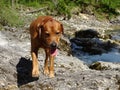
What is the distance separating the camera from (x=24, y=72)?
10.5m

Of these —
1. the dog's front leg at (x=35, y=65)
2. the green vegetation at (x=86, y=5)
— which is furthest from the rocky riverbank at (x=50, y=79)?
the green vegetation at (x=86, y=5)

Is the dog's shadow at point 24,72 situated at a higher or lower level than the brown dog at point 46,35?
lower

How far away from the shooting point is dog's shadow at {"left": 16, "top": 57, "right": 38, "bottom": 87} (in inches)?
397

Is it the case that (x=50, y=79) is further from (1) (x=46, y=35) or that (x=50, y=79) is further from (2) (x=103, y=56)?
(2) (x=103, y=56)

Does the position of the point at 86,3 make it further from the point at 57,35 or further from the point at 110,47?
the point at 57,35

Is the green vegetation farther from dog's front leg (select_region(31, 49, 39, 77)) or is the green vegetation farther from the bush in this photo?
dog's front leg (select_region(31, 49, 39, 77))

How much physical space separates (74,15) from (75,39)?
18096 mm

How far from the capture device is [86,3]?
52.2 meters

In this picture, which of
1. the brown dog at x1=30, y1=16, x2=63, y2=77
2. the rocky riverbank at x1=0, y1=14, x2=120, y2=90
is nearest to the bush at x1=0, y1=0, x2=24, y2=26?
the rocky riverbank at x1=0, y1=14, x2=120, y2=90

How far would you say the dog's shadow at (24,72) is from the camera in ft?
33.1

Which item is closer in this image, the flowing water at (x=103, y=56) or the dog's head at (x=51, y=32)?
the dog's head at (x=51, y=32)

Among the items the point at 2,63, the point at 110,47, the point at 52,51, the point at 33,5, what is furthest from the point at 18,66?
the point at 33,5

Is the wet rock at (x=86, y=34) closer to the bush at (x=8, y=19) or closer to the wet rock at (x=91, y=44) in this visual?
the wet rock at (x=91, y=44)

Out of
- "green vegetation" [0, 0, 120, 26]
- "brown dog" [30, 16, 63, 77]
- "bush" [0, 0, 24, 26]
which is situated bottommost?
"green vegetation" [0, 0, 120, 26]
